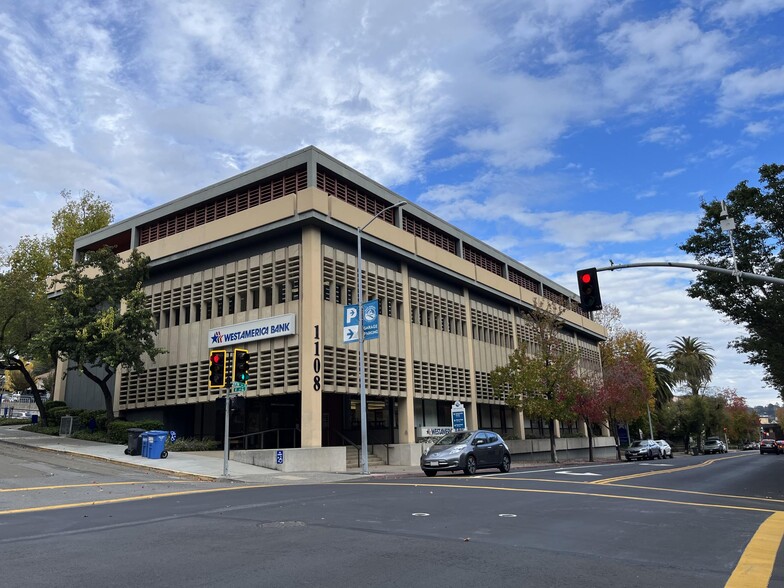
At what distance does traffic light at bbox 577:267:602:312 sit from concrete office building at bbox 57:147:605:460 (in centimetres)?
1281

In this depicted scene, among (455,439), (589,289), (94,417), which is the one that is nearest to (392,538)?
(589,289)

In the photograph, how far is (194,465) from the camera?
74.0ft

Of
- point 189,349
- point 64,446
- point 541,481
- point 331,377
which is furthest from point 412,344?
point 64,446

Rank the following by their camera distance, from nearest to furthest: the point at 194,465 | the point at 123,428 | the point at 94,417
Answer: the point at 194,465
the point at 123,428
the point at 94,417

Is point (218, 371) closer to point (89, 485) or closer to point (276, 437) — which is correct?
point (89, 485)

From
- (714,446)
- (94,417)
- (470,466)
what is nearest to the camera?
(470,466)

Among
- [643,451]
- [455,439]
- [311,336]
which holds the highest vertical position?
[311,336]

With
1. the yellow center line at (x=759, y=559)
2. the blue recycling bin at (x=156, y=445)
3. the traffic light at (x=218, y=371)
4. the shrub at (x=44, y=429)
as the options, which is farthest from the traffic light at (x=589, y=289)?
the shrub at (x=44, y=429)

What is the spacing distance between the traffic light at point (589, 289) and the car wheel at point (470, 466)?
24.3ft

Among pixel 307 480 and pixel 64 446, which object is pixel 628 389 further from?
pixel 64 446

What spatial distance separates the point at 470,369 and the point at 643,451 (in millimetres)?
16079

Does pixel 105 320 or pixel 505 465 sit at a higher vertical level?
pixel 105 320

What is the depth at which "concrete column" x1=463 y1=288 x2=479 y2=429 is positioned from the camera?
37406mm

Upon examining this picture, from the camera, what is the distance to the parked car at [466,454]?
20750 mm
